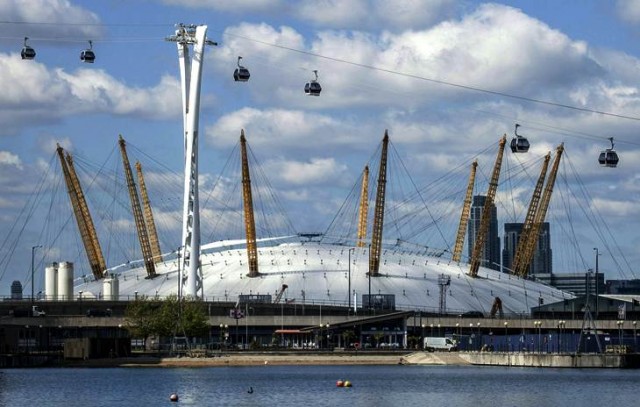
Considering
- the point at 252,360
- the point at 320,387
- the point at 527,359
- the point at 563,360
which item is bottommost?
the point at 320,387

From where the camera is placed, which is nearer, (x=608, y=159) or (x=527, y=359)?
(x=608, y=159)

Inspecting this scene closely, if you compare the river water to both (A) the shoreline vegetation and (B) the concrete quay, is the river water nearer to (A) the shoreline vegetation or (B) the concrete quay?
(B) the concrete quay

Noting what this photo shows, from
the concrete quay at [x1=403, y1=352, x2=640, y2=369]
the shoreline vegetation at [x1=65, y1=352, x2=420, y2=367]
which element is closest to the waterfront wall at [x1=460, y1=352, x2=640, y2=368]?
the concrete quay at [x1=403, y1=352, x2=640, y2=369]

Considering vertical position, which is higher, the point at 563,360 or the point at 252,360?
the point at 252,360

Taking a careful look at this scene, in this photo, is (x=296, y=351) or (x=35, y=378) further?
(x=296, y=351)

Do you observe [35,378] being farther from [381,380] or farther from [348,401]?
[348,401]

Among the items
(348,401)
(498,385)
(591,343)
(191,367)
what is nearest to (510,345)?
(591,343)

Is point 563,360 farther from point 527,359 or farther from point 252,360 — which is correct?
point 252,360

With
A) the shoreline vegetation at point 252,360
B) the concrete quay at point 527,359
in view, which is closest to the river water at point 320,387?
the concrete quay at point 527,359

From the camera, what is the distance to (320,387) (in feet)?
460

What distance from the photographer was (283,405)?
11888cm

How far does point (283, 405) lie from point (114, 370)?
5769 cm

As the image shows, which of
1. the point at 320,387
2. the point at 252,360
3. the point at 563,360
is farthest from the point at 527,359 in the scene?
the point at 320,387

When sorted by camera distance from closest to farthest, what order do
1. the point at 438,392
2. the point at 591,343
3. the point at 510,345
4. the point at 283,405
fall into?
the point at 283,405 < the point at 438,392 < the point at 591,343 < the point at 510,345
